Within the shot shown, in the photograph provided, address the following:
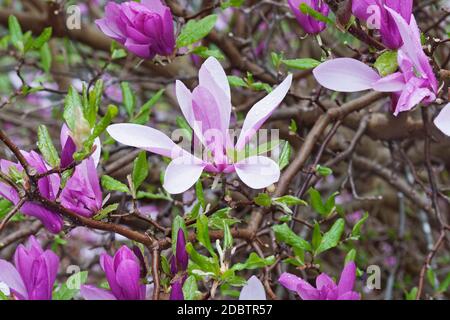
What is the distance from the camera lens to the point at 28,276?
Answer: 0.68 meters

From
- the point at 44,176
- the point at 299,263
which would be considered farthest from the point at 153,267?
the point at 299,263

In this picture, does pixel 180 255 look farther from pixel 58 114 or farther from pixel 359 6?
pixel 58 114

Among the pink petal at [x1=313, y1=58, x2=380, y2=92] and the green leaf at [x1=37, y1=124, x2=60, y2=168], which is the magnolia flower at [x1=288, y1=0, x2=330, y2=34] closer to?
the pink petal at [x1=313, y1=58, x2=380, y2=92]

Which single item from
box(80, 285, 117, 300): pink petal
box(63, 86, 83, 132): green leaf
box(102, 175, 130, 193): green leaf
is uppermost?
box(63, 86, 83, 132): green leaf

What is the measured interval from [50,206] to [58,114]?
92cm

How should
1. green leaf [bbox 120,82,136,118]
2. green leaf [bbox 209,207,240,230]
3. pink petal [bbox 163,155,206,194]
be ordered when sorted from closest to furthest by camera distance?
1. pink petal [bbox 163,155,206,194]
2. green leaf [bbox 209,207,240,230]
3. green leaf [bbox 120,82,136,118]

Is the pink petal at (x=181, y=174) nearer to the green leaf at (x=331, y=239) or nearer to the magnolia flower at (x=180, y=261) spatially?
the magnolia flower at (x=180, y=261)

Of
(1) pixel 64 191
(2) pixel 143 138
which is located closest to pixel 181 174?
(2) pixel 143 138

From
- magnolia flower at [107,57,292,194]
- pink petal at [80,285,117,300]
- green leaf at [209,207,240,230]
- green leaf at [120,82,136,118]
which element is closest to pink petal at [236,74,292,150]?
magnolia flower at [107,57,292,194]

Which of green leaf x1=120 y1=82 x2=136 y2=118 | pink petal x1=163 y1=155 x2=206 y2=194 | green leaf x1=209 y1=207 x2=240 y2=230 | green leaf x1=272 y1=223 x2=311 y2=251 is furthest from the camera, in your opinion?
green leaf x1=120 y1=82 x2=136 y2=118

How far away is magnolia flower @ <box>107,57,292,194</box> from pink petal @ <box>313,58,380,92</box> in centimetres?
4

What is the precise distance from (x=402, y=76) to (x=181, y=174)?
25 cm

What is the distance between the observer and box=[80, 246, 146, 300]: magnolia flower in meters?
0.63

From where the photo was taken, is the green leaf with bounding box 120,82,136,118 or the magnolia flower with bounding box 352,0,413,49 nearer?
the magnolia flower with bounding box 352,0,413,49
